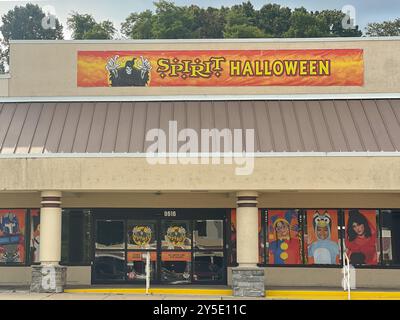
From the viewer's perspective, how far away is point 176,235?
80.8 ft

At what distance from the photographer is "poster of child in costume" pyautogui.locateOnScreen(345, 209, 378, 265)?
24.1m

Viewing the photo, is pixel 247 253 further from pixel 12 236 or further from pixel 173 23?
pixel 173 23

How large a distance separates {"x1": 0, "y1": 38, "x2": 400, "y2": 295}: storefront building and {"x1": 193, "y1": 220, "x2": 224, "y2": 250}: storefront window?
6cm

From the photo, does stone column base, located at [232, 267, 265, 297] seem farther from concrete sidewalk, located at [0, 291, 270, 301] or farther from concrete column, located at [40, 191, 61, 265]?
concrete column, located at [40, 191, 61, 265]

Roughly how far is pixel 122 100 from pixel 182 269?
286 inches

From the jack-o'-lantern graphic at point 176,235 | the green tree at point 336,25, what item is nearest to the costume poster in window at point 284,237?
the jack-o'-lantern graphic at point 176,235

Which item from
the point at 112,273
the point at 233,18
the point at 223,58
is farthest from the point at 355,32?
the point at 112,273

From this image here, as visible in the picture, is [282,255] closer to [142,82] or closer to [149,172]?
[149,172]

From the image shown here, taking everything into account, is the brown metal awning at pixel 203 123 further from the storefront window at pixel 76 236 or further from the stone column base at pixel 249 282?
the stone column base at pixel 249 282

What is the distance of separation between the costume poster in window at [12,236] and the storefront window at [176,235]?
5.74 metres

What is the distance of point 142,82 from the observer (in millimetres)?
25406

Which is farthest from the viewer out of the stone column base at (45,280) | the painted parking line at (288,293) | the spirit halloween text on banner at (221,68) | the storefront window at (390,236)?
the spirit halloween text on banner at (221,68)

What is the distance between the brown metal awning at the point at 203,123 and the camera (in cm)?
2234

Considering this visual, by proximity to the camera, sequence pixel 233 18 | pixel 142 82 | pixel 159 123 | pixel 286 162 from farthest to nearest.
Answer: pixel 233 18 < pixel 142 82 < pixel 159 123 < pixel 286 162
